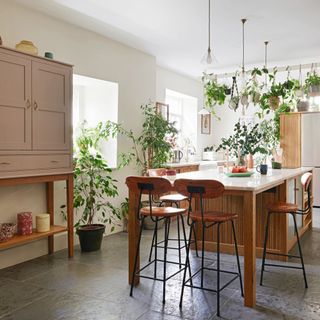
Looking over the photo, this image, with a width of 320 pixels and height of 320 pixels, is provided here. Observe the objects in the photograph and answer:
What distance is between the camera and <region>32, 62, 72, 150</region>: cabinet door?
3.61 m

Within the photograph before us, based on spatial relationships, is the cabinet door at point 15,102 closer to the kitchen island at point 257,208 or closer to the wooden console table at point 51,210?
the wooden console table at point 51,210

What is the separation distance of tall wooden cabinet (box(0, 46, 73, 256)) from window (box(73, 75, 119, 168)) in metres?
1.27

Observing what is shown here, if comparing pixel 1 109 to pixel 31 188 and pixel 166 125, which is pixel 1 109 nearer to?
pixel 31 188

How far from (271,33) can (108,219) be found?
3.25 m

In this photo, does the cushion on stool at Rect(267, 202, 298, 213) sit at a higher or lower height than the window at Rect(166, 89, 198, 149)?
lower

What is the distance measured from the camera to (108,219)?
500cm

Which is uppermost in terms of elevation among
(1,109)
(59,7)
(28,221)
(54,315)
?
(59,7)

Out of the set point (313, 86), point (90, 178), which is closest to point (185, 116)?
point (313, 86)

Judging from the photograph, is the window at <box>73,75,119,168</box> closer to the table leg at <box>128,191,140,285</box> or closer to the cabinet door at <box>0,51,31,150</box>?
the cabinet door at <box>0,51,31,150</box>

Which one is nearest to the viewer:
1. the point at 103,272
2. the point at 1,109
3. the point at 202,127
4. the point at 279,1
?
the point at 1,109

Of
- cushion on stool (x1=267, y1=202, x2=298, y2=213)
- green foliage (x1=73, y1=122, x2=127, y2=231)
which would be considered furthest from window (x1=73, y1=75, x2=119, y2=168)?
cushion on stool (x1=267, y1=202, x2=298, y2=213)

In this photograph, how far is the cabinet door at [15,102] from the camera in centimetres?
328

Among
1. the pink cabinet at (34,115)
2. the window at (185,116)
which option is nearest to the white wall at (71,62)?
the pink cabinet at (34,115)

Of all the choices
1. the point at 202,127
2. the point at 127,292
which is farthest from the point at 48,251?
the point at 202,127
